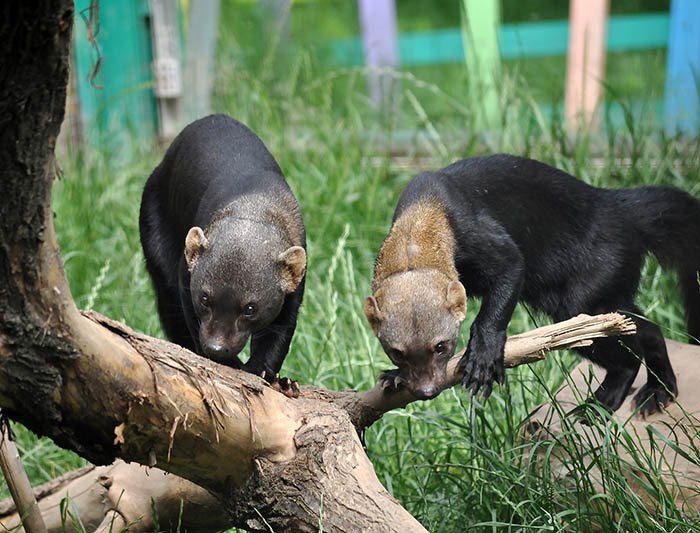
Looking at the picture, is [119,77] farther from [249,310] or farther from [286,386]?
[286,386]

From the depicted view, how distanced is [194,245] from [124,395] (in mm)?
1425

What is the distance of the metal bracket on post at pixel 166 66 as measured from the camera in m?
9.70

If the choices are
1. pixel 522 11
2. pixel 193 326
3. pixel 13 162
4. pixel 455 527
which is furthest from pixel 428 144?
pixel 522 11

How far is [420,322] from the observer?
3945 mm

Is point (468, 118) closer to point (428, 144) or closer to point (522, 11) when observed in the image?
point (428, 144)

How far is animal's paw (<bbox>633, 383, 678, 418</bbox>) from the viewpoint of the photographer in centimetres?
468

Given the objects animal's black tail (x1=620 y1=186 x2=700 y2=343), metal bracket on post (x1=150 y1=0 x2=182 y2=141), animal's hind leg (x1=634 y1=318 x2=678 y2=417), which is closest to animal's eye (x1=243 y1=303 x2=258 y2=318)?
animal's hind leg (x1=634 y1=318 x2=678 y2=417)

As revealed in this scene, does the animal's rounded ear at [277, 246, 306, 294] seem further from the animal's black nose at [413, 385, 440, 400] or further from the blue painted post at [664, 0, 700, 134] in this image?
the blue painted post at [664, 0, 700, 134]

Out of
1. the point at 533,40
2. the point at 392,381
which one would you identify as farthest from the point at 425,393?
the point at 533,40

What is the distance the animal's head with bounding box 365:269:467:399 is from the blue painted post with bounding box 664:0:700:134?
4.30 m

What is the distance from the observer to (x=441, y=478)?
4.32m

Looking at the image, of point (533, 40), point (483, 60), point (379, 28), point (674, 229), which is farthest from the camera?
point (533, 40)

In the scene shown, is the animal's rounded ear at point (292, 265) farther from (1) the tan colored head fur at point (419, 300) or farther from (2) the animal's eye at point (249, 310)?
(1) the tan colored head fur at point (419, 300)

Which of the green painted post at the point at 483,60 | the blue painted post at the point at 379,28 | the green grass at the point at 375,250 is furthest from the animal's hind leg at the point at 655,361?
the blue painted post at the point at 379,28
